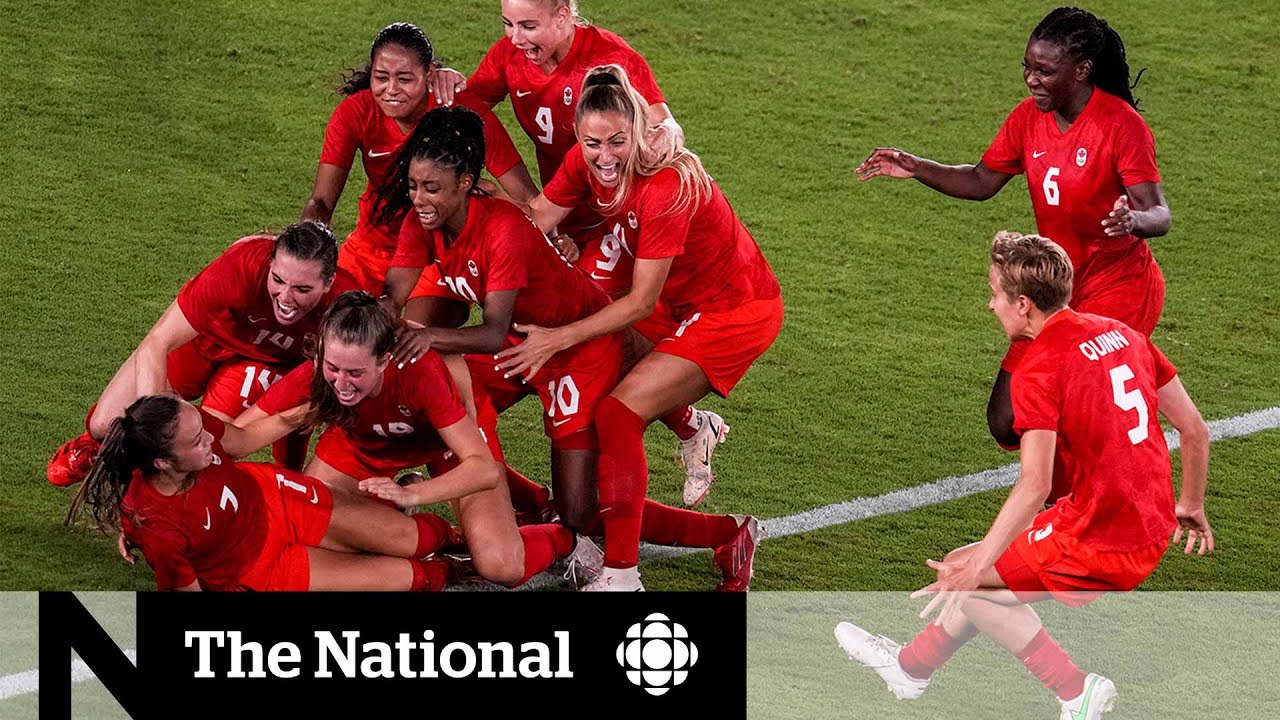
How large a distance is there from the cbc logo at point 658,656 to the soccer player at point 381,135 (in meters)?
2.07

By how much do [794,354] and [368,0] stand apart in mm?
4343

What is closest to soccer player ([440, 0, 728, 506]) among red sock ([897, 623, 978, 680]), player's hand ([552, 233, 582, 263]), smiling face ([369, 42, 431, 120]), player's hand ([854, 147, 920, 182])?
player's hand ([552, 233, 582, 263])

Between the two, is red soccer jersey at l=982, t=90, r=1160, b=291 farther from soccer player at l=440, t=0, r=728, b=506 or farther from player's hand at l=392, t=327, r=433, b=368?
player's hand at l=392, t=327, r=433, b=368

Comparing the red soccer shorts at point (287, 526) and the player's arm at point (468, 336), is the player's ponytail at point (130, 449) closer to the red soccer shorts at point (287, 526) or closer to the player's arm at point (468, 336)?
the red soccer shorts at point (287, 526)

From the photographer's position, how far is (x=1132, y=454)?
5215 millimetres

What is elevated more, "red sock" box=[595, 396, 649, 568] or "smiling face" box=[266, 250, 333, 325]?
"smiling face" box=[266, 250, 333, 325]

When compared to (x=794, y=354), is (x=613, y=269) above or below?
above

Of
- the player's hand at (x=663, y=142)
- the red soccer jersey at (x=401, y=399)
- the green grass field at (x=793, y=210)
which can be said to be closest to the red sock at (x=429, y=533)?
the red soccer jersey at (x=401, y=399)

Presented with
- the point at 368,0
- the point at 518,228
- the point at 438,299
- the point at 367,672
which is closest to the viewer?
the point at 367,672

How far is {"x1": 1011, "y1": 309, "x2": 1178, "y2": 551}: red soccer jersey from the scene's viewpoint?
5148mm

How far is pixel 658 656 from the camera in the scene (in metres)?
5.00

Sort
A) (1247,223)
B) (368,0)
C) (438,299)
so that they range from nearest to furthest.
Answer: (438,299), (1247,223), (368,0)

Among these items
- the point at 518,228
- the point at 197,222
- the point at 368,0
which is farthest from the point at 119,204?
the point at 518,228

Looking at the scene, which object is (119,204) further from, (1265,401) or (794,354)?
(1265,401)
